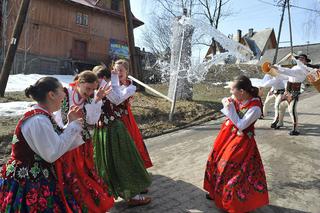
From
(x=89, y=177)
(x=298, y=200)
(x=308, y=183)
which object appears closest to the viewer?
(x=89, y=177)

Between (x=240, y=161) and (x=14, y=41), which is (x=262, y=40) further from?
(x=240, y=161)

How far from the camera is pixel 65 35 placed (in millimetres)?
27156

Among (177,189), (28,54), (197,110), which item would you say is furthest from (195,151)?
(28,54)

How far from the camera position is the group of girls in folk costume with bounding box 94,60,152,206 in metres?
4.20

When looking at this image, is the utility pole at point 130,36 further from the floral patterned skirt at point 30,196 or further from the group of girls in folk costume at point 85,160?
the floral patterned skirt at point 30,196

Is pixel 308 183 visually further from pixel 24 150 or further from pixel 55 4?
pixel 55 4

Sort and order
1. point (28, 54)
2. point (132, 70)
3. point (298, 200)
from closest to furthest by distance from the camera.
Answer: point (298, 200) < point (132, 70) < point (28, 54)

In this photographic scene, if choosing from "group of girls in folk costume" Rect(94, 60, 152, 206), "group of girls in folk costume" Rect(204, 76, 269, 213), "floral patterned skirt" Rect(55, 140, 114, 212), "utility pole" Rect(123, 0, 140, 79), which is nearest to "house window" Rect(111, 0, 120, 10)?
"utility pole" Rect(123, 0, 140, 79)

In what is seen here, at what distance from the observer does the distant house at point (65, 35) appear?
24.4m

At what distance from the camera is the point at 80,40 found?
28062 millimetres

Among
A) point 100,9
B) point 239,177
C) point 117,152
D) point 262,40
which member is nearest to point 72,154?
point 117,152

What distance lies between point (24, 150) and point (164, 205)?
2.17 m

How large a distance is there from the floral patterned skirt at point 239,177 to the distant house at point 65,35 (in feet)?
68.1

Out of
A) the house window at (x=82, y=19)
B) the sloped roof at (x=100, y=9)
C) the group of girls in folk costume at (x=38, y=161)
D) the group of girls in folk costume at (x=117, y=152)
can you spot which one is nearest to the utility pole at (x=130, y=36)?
the group of girls in folk costume at (x=117, y=152)
